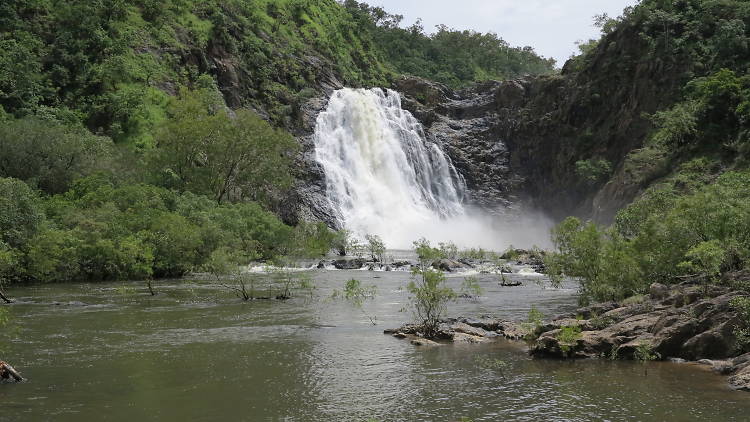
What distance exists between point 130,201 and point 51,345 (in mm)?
22786

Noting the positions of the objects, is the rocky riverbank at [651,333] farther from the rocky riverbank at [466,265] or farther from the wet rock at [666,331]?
the rocky riverbank at [466,265]

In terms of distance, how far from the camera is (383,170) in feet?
238

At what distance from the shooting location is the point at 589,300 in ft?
75.0

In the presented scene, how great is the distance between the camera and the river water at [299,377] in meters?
11.3

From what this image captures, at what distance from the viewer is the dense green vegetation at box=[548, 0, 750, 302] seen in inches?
767

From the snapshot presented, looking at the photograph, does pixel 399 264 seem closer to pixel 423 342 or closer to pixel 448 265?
pixel 448 265

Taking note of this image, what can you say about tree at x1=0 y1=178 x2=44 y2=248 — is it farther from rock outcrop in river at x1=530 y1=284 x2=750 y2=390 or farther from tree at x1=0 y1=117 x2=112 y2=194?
rock outcrop in river at x1=530 y1=284 x2=750 y2=390

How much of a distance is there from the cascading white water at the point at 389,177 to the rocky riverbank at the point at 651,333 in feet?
155

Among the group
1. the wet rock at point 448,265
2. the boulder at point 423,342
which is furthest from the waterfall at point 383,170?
the boulder at point 423,342

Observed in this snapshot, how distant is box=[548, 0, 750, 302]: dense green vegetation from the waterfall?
1784 centimetres

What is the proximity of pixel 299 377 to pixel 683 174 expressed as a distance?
135 feet

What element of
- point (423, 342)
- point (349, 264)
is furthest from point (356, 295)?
point (349, 264)

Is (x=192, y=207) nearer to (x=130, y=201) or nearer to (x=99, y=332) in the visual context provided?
(x=130, y=201)

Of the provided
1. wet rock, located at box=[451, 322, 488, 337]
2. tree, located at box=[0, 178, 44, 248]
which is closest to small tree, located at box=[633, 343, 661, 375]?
wet rock, located at box=[451, 322, 488, 337]
